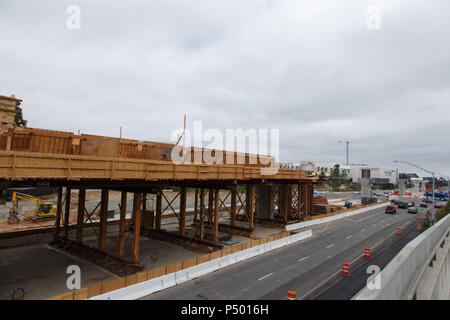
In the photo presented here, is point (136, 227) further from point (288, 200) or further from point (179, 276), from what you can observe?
point (288, 200)

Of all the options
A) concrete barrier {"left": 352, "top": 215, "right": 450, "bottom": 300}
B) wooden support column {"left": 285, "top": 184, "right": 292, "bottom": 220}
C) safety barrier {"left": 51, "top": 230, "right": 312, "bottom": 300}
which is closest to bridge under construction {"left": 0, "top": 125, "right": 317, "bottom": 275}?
safety barrier {"left": 51, "top": 230, "right": 312, "bottom": 300}

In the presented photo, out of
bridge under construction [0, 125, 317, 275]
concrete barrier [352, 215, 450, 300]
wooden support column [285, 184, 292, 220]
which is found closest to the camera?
concrete barrier [352, 215, 450, 300]

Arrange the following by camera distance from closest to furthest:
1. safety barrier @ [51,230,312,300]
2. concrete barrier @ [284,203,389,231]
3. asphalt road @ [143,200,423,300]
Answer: safety barrier @ [51,230,312,300] < asphalt road @ [143,200,423,300] < concrete barrier @ [284,203,389,231]

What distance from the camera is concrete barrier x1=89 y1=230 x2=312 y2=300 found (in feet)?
49.5

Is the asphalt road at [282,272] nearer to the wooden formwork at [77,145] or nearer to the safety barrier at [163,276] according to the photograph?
the safety barrier at [163,276]

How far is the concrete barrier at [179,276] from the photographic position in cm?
1510

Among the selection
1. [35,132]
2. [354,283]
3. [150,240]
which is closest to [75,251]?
[150,240]

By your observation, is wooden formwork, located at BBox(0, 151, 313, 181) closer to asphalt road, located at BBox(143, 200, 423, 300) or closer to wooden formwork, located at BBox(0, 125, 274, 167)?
wooden formwork, located at BBox(0, 125, 274, 167)

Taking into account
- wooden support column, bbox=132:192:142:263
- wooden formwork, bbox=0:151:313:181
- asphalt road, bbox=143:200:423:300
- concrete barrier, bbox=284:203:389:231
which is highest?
wooden formwork, bbox=0:151:313:181

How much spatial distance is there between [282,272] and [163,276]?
869cm

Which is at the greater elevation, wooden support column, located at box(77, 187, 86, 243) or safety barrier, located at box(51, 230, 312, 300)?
wooden support column, located at box(77, 187, 86, 243)

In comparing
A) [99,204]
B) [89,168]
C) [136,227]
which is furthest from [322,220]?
[89,168]

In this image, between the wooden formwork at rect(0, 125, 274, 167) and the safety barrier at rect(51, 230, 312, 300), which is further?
the wooden formwork at rect(0, 125, 274, 167)
